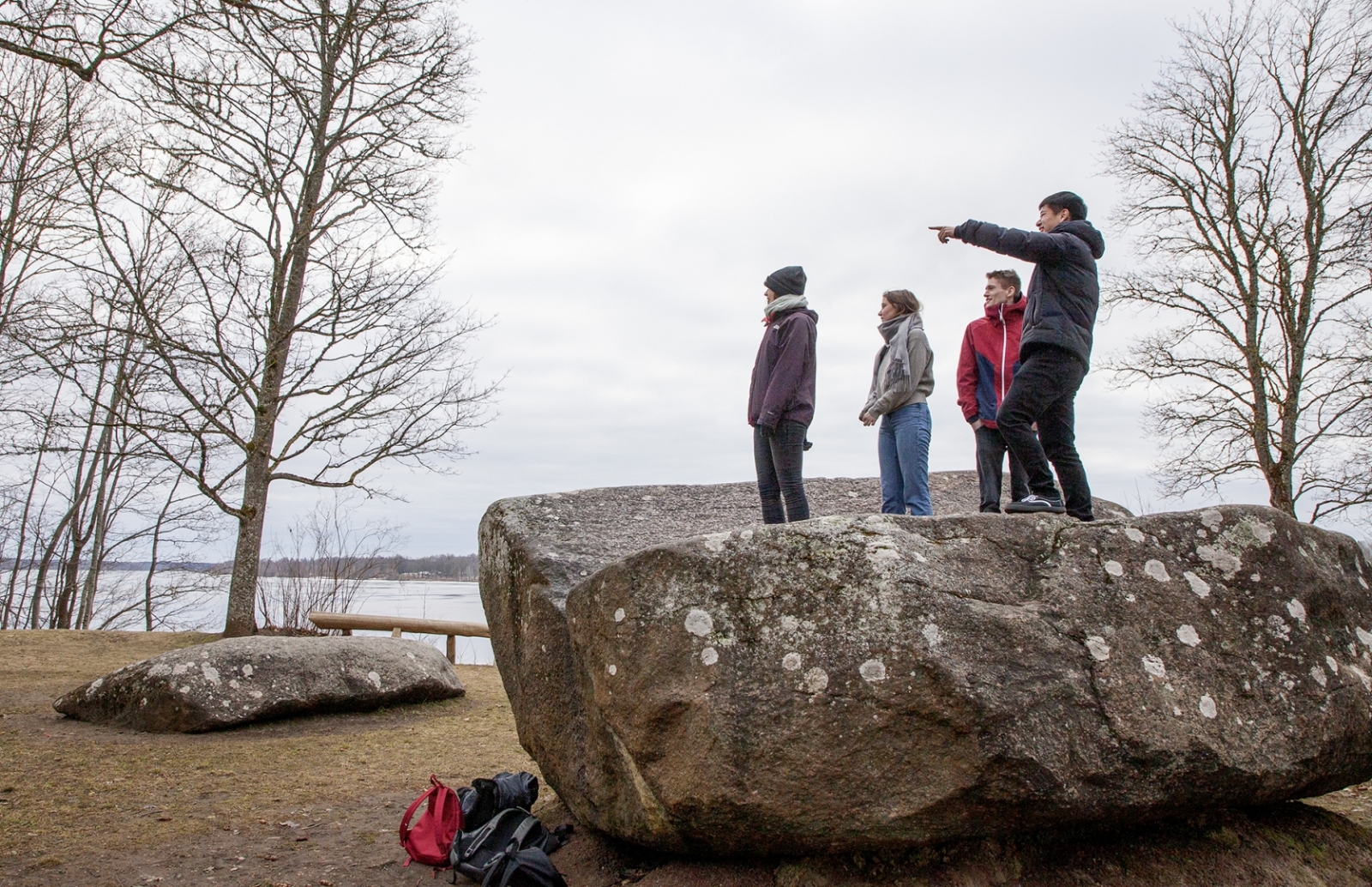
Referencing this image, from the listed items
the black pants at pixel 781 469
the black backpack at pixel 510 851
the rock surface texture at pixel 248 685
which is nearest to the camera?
the black backpack at pixel 510 851

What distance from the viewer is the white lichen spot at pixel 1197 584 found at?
121 inches

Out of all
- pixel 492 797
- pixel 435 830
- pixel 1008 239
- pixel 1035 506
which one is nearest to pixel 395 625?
pixel 492 797

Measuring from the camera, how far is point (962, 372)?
493cm

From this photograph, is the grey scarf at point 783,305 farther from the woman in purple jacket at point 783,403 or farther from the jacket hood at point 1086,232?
the jacket hood at point 1086,232

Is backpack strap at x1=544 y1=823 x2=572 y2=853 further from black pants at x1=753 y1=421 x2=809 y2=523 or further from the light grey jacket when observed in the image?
the light grey jacket

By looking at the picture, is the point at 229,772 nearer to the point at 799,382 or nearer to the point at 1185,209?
the point at 799,382

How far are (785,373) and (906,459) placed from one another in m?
0.86

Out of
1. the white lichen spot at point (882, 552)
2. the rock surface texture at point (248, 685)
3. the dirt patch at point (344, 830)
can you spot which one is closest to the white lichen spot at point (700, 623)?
the white lichen spot at point (882, 552)

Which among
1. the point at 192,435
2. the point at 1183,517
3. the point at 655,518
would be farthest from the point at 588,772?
the point at 192,435

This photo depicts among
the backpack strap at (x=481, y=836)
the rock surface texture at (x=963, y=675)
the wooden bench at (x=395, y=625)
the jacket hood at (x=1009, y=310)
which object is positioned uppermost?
the jacket hood at (x=1009, y=310)

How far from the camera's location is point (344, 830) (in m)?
4.13

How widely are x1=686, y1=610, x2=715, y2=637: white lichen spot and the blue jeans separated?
2148 millimetres

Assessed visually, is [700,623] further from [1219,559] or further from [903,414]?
[903,414]

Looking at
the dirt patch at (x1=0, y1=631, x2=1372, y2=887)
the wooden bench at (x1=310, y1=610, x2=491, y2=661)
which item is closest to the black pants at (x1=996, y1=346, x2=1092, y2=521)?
the dirt patch at (x1=0, y1=631, x2=1372, y2=887)
